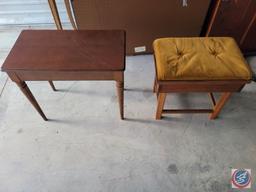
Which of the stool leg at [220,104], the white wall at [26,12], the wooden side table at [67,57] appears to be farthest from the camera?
the white wall at [26,12]

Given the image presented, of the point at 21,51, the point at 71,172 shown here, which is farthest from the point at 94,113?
the point at 21,51

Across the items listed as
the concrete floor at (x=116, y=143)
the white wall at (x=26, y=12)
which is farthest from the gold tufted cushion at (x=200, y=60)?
the white wall at (x=26, y=12)

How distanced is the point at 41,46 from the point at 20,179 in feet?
2.84

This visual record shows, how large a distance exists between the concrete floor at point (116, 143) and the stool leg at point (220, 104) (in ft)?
0.21

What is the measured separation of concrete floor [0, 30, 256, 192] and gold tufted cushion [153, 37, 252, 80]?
1.70 ft

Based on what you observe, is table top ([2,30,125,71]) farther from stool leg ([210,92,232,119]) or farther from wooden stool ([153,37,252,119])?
stool leg ([210,92,232,119])

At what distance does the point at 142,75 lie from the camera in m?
1.77

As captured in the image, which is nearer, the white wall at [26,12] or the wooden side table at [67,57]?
the wooden side table at [67,57]

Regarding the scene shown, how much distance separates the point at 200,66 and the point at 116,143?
77cm

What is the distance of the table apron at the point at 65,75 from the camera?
984mm

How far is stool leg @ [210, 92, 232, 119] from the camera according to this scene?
1.21 meters

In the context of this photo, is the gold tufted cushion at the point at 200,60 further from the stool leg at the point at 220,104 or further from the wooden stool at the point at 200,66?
the stool leg at the point at 220,104

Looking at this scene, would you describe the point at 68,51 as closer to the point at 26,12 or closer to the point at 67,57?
the point at 67,57

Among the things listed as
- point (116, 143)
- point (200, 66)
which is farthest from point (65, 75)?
point (200, 66)
